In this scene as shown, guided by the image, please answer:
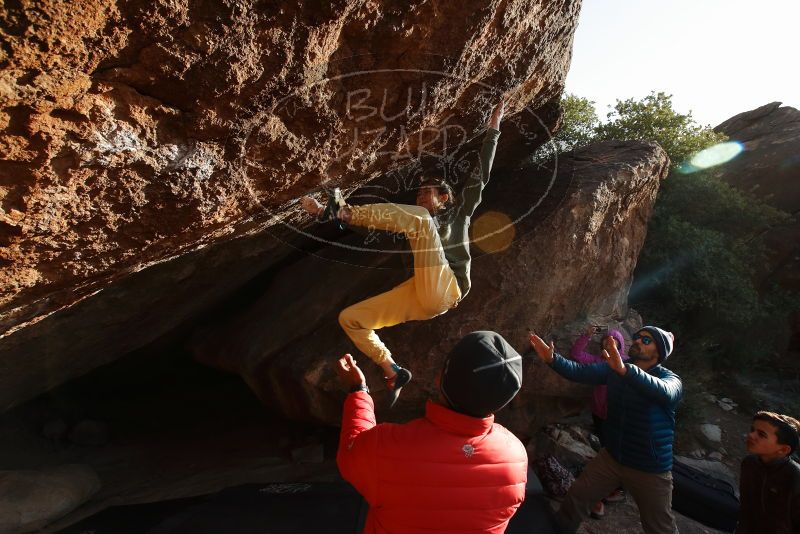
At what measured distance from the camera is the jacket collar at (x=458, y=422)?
71.7 inches

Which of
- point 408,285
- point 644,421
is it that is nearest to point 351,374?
point 408,285

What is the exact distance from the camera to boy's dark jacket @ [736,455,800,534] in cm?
295

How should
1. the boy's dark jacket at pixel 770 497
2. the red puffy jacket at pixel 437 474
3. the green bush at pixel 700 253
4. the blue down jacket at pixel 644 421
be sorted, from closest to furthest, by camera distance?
1. the red puffy jacket at pixel 437 474
2. the boy's dark jacket at pixel 770 497
3. the blue down jacket at pixel 644 421
4. the green bush at pixel 700 253

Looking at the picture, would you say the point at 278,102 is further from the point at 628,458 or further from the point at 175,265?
the point at 628,458

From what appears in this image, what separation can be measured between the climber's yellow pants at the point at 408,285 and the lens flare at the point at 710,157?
9.91m

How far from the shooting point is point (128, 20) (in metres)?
1.91

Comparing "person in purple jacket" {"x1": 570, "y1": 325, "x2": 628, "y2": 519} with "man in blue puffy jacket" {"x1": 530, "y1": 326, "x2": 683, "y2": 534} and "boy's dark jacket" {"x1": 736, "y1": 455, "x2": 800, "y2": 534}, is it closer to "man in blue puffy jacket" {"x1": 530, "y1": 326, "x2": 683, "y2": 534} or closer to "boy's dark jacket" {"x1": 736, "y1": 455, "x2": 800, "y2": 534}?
"man in blue puffy jacket" {"x1": 530, "y1": 326, "x2": 683, "y2": 534}

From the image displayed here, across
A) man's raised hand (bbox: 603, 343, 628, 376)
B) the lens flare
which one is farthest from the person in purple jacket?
the lens flare

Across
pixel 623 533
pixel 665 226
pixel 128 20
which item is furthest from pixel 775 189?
pixel 128 20

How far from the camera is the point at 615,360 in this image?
121 inches

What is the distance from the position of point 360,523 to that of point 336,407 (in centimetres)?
149

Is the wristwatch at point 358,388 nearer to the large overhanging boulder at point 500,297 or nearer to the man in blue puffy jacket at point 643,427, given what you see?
the man in blue puffy jacket at point 643,427

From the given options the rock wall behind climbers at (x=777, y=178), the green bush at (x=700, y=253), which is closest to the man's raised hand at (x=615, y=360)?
the green bush at (x=700, y=253)

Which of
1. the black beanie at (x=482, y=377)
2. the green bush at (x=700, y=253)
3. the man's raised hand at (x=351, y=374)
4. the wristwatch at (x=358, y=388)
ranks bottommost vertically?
the green bush at (x=700, y=253)
